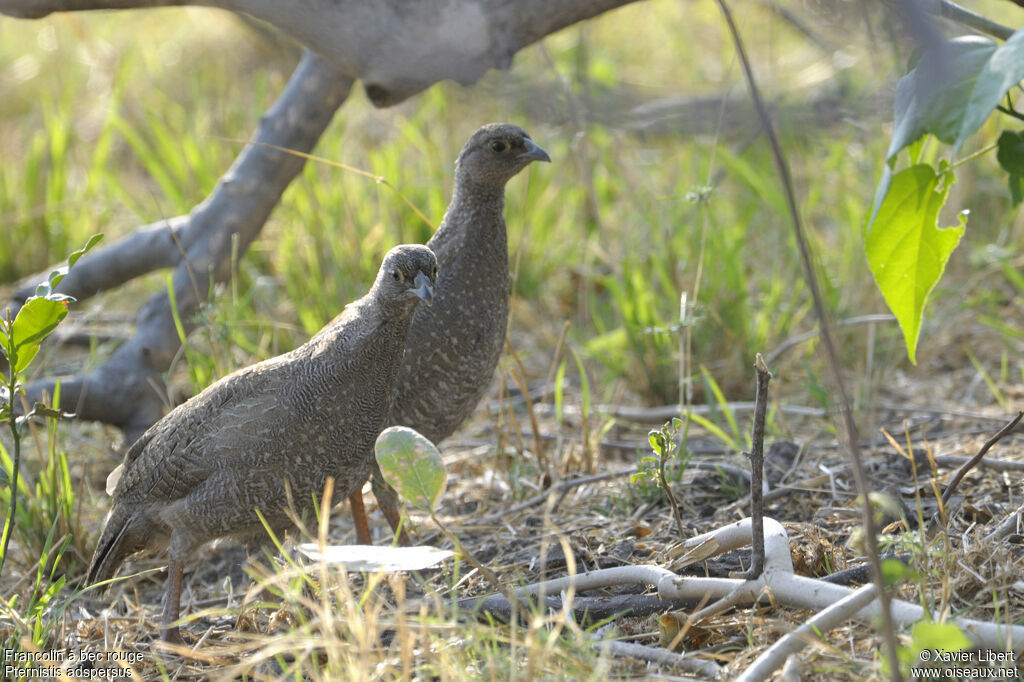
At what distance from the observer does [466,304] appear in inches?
133

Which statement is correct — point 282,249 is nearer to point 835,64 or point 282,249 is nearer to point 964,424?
A: point 964,424

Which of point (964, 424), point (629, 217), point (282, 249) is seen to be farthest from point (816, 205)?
point (282, 249)

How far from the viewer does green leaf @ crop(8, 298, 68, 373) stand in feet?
8.45

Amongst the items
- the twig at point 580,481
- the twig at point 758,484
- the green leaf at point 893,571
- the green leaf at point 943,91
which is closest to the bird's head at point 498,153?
the twig at point 580,481

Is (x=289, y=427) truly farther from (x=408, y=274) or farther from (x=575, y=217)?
(x=575, y=217)

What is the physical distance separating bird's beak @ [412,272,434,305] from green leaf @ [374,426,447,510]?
0.48m

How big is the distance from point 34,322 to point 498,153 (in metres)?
1.52

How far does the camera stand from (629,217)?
5.62m

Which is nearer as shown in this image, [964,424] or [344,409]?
[344,409]

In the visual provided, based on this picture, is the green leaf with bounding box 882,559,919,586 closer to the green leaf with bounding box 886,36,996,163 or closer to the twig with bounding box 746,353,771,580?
the twig with bounding box 746,353,771,580

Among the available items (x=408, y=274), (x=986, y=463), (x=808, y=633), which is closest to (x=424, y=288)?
(x=408, y=274)

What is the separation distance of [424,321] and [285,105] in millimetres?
1273

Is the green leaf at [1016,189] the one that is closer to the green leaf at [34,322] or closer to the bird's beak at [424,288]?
the bird's beak at [424,288]

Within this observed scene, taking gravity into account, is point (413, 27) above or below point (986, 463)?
above
